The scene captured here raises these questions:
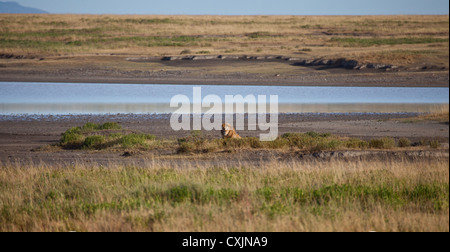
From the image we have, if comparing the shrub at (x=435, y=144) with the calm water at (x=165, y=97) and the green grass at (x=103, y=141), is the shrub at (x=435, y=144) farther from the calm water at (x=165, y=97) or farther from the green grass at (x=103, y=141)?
the calm water at (x=165, y=97)

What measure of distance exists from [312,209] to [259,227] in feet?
3.61

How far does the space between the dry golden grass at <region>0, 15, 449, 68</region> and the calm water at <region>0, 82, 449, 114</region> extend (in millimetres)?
6409

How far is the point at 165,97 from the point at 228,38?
3730cm

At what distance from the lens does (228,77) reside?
40.9 m

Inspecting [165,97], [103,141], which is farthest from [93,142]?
[165,97]

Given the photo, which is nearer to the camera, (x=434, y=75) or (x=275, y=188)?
(x=275, y=188)

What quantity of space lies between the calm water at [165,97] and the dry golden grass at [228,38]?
21.0ft

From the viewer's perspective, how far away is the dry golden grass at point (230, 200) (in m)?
7.76

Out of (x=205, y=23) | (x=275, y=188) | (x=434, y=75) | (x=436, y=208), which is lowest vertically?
(x=436, y=208)

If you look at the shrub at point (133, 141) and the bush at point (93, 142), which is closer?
the shrub at point (133, 141)

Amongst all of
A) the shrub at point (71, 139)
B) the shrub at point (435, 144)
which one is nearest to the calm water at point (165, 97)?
the shrub at point (71, 139)
